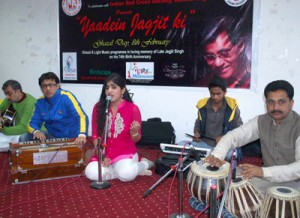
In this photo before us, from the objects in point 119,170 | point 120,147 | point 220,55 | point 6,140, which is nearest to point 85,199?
point 119,170

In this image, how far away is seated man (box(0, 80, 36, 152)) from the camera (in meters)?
4.18

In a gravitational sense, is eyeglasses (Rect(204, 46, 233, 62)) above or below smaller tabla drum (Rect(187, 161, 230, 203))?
above

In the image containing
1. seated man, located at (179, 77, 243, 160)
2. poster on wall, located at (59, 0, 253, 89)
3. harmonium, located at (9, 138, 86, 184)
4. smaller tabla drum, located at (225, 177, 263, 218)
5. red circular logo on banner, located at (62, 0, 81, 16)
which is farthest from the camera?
red circular logo on banner, located at (62, 0, 81, 16)

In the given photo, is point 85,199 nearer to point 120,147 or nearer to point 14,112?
point 120,147

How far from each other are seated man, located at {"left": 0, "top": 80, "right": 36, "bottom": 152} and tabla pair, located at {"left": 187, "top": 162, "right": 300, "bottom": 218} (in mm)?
2528

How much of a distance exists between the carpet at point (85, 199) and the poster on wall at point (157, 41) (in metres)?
1.78

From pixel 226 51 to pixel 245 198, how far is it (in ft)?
8.63

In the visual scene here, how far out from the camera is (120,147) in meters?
3.39

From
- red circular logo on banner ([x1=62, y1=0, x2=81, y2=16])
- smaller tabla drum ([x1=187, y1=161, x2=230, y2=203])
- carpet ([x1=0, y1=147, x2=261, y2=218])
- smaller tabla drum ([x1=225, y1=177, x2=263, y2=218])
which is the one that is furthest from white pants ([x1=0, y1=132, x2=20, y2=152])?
smaller tabla drum ([x1=225, y1=177, x2=263, y2=218])

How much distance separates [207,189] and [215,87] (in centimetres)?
152

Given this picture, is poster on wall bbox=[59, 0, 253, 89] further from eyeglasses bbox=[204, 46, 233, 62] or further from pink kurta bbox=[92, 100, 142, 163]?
pink kurta bbox=[92, 100, 142, 163]

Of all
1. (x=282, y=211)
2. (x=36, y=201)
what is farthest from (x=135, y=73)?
(x=282, y=211)

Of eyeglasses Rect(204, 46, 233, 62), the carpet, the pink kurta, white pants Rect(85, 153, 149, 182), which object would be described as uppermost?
eyeglasses Rect(204, 46, 233, 62)

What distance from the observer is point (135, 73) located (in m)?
5.00
